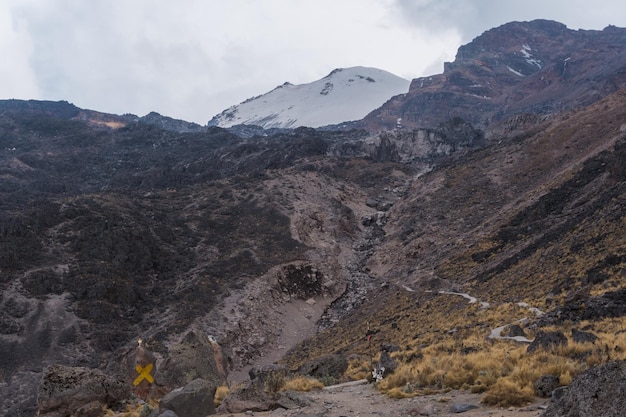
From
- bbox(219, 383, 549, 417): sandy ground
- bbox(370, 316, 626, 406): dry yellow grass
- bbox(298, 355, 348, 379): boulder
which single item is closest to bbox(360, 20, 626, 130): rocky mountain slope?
bbox(298, 355, 348, 379): boulder

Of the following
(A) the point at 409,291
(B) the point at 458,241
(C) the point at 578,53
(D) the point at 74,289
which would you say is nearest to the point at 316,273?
(A) the point at 409,291

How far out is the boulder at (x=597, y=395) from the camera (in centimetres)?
511

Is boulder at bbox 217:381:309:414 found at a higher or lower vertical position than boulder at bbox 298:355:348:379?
higher

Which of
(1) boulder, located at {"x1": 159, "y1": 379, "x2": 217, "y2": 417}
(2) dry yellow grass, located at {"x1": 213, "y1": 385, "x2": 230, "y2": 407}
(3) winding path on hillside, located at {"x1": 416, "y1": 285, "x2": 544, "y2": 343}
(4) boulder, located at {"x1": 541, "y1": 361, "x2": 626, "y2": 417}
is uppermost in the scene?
(4) boulder, located at {"x1": 541, "y1": 361, "x2": 626, "y2": 417}

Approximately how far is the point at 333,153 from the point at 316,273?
5656 centimetres

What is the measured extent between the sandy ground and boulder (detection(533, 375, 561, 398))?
24 cm

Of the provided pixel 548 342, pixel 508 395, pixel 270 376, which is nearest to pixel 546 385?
pixel 508 395

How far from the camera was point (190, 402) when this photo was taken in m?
10.4

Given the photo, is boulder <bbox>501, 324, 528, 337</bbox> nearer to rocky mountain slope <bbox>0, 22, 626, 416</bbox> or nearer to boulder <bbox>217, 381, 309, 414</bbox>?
rocky mountain slope <bbox>0, 22, 626, 416</bbox>

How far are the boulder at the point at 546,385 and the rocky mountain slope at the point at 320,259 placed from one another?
10.4 ft

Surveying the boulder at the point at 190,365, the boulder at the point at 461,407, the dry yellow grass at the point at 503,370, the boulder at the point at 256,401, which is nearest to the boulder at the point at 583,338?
the dry yellow grass at the point at 503,370

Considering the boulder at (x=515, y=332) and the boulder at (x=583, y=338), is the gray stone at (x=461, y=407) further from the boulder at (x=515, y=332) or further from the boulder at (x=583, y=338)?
the boulder at (x=515, y=332)

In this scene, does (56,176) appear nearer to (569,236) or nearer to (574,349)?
(569,236)

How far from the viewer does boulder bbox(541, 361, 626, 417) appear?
5.11 meters
